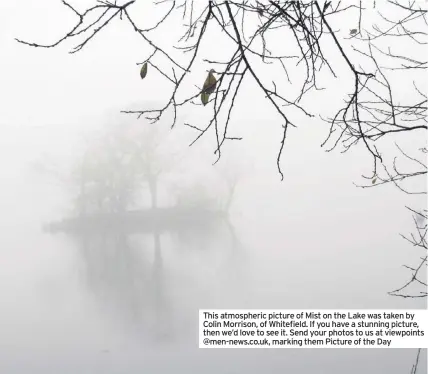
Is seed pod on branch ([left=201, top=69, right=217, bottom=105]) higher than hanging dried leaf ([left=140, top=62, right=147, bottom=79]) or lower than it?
lower

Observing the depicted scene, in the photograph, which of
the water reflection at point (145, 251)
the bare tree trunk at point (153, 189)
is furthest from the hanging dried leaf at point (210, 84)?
the bare tree trunk at point (153, 189)

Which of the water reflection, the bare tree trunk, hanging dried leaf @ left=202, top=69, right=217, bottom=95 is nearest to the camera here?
hanging dried leaf @ left=202, top=69, right=217, bottom=95

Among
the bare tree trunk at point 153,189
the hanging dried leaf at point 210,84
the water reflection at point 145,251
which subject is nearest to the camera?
the hanging dried leaf at point 210,84

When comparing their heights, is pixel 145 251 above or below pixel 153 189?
below

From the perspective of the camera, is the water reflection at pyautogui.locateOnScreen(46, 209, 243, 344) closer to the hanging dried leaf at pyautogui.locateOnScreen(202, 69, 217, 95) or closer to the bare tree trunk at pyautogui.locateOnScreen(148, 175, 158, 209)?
the bare tree trunk at pyautogui.locateOnScreen(148, 175, 158, 209)

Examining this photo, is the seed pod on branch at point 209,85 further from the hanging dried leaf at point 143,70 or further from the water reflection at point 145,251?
the water reflection at point 145,251

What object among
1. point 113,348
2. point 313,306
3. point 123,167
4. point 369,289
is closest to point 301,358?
point 313,306

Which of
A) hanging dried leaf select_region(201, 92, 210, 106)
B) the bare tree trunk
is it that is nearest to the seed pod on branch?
hanging dried leaf select_region(201, 92, 210, 106)

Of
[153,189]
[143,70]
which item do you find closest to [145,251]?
[153,189]

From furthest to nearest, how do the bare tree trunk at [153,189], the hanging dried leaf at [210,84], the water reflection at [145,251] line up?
the bare tree trunk at [153,189], the water reflection at [145,251], the hanging dried leaf at [210,84]

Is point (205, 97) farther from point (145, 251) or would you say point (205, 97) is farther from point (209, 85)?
point (145, 251)

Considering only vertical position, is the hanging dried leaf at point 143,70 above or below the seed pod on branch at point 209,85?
above

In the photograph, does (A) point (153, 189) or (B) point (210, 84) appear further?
(A) point (153, 189)

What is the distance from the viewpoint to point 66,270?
371cm
